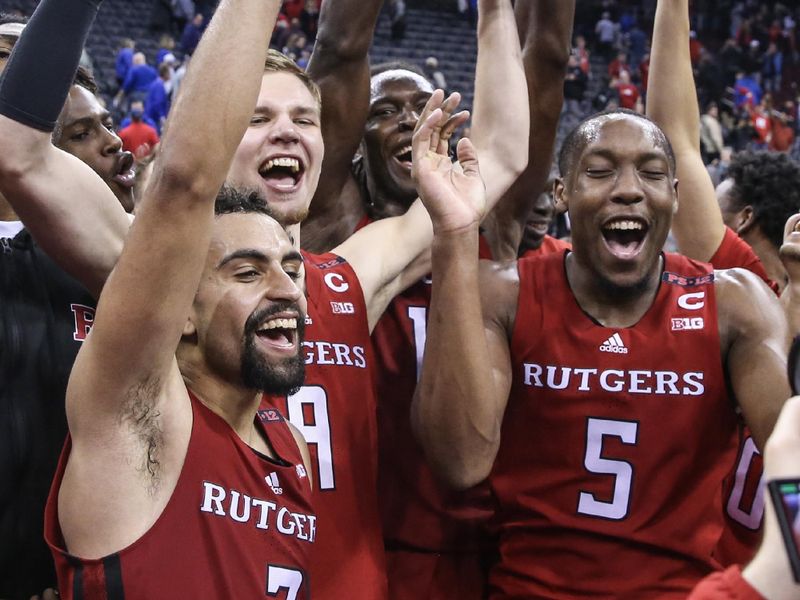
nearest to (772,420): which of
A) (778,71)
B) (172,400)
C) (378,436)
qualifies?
(378,436)

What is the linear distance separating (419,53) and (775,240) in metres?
15.4

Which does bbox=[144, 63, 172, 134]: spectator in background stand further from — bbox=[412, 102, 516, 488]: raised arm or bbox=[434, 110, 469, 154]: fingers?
bbox=[412, 102, 516, 488]: raised arm

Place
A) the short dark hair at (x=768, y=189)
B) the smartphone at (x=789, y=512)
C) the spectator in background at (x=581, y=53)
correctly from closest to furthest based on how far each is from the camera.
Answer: the smartphone at (x=789, y=512) → the short dark hair at (x=768, y=189) → the spectator in background at (x=581, y=53)

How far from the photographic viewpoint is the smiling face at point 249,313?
2.23 m

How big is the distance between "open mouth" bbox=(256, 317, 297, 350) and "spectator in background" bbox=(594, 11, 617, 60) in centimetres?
1999

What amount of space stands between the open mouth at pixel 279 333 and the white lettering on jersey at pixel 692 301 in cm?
116

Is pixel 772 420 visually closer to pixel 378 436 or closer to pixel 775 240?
pixel 378 436

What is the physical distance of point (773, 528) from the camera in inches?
46.3

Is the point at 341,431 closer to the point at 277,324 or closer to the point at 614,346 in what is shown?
the point at 277,324

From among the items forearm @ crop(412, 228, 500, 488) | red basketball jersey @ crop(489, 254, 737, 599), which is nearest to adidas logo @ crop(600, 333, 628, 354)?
red basketball jersey @ crop(489, 254, 737, 599)

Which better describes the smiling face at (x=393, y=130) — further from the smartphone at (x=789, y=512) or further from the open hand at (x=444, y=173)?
the smartphone at (x=789, y=512)

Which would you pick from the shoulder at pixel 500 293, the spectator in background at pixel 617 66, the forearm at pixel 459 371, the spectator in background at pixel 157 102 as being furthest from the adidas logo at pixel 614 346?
the spectator in background at pixel 617 66

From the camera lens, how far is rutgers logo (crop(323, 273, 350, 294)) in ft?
9.53

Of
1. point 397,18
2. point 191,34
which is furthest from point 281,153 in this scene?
point 397,18
